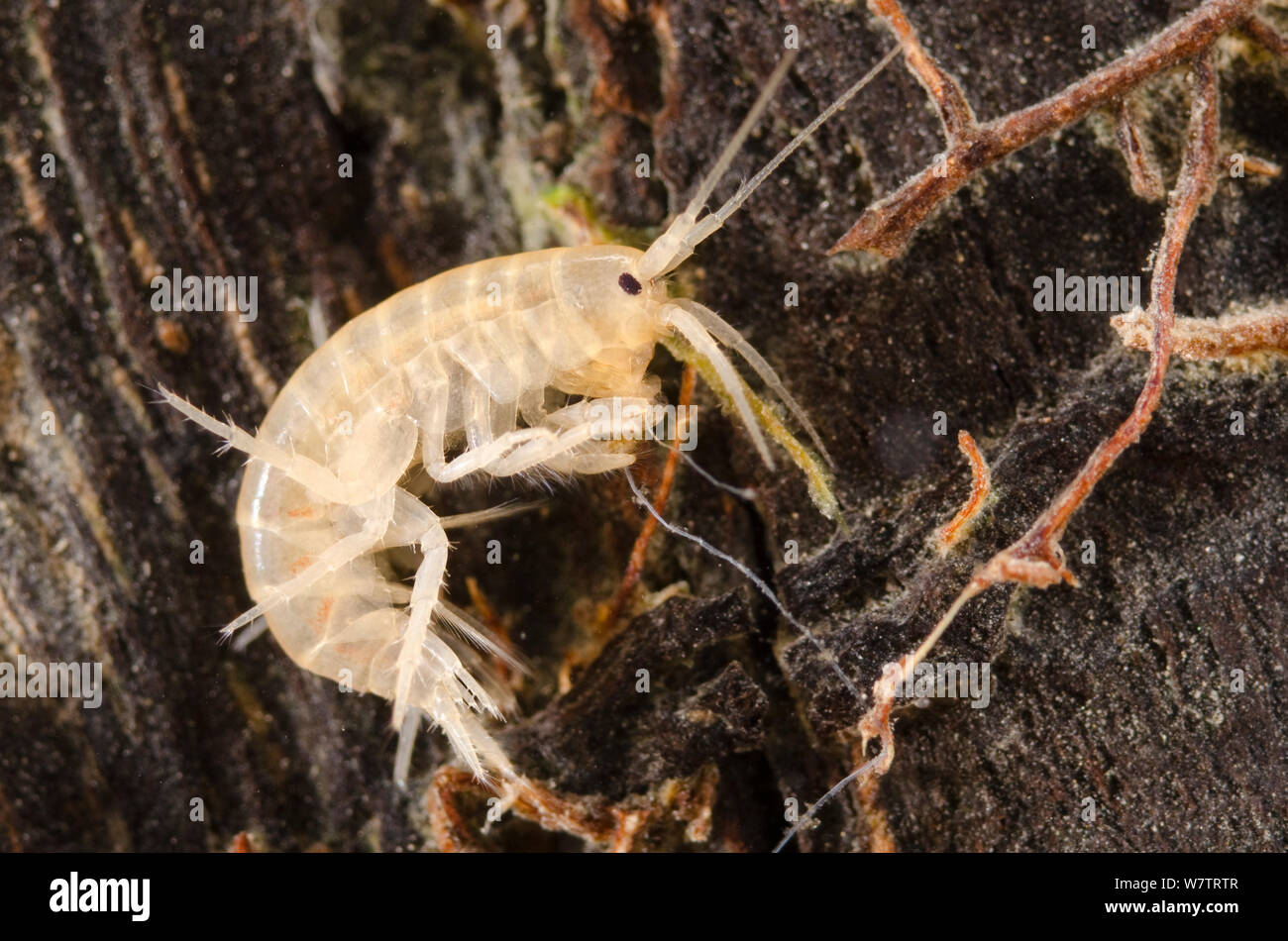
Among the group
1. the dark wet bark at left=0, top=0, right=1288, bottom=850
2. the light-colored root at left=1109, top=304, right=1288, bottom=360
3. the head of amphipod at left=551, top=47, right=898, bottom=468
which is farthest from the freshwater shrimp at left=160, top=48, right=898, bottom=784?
the light-colored root at left=1109, top=304, right=1288, bottom=360

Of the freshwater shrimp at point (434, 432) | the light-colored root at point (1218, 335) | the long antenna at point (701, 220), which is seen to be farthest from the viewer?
the freshwater shrimp at point (434, 432)

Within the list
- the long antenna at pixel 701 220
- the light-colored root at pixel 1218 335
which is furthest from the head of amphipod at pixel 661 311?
the light-colored root at pixel 1218 335

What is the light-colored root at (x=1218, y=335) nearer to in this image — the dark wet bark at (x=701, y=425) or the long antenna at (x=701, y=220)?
the dark wet bark at (x=701, y=425)

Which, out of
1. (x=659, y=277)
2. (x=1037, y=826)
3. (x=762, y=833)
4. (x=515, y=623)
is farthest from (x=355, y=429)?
(x=1037, y=826)

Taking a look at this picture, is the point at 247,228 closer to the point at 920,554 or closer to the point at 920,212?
the point at 920,212

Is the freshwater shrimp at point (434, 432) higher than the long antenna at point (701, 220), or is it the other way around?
the long antenna at point (701, 220)

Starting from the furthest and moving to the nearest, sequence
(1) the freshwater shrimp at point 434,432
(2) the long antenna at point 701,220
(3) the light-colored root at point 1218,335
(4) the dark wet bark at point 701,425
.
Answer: (1) the freshwater shrimp at point 434,432
(2) the long antenna at point 701,220
(4) the dark wet bark at point 701,425
(3) the light-colored root at point 1218,335
